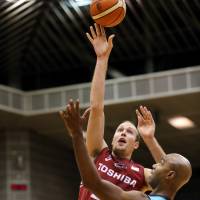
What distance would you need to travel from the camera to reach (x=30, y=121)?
17062mm

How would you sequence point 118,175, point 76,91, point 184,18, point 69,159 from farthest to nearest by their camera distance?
point 69,159 → point 76,91 → point 184,18 → point 118,175

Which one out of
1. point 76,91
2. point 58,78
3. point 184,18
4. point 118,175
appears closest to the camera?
point 118,175

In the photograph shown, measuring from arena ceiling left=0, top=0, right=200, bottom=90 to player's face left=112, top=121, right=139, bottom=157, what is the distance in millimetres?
8221

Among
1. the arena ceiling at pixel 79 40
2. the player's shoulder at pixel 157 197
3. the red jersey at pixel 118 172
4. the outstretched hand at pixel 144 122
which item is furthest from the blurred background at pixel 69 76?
the player's shoulder at pixel 157 197

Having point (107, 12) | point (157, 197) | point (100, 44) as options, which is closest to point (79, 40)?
point (107, 12)

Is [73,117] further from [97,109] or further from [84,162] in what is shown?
[97,109]

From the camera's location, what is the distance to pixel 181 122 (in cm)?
1708

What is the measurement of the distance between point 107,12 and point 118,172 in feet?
5.90

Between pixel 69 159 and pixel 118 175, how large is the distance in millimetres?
13423

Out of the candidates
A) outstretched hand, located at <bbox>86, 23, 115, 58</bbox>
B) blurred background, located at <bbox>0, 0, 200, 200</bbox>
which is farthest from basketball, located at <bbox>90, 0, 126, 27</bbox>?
blurred background, located at <bbox>0, 0, 200, 200</bbox>

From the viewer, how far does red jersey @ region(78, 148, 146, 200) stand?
6059 mm

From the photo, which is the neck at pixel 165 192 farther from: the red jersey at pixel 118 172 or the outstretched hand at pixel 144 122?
the outstretched hand at pixel 144 122

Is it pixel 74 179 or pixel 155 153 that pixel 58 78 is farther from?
pixel 155 153

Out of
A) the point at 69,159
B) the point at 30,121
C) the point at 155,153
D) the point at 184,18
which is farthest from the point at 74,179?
the point at 155,153
